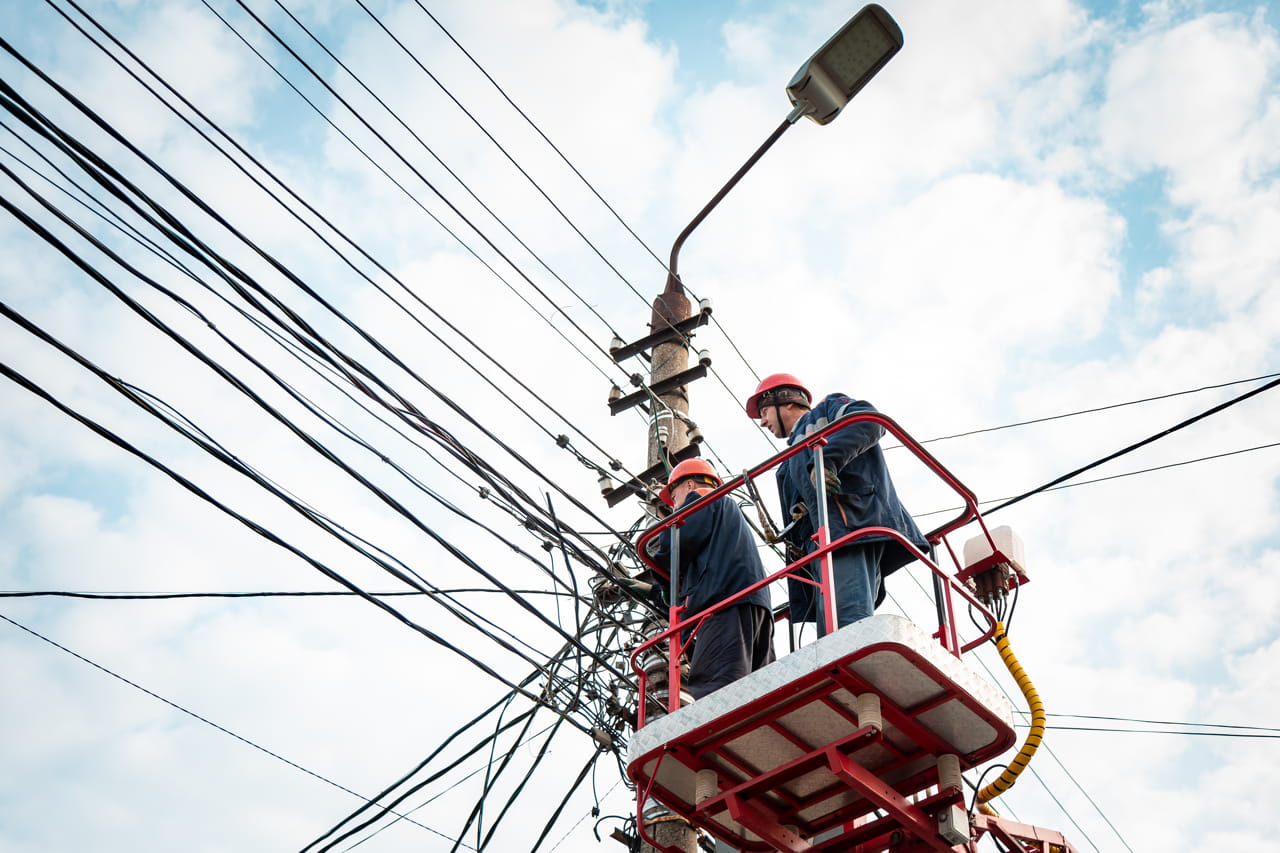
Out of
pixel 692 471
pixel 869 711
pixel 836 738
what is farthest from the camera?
pixel 692 471

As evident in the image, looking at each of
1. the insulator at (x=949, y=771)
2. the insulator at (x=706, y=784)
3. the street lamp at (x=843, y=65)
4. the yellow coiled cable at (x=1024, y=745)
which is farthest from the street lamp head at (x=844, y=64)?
the insulator at (x=706, y=784)

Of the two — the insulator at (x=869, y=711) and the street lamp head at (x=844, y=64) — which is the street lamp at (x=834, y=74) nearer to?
the street lamp head at (x=844, y=64)

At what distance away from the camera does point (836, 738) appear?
5.71m

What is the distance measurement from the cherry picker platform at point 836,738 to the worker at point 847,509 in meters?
0.22

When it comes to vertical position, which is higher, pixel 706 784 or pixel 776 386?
pixel 776 386

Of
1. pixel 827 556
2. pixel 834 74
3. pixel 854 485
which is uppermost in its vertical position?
pixel 834 74

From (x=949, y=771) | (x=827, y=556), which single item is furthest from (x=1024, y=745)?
(x=827, y=556)

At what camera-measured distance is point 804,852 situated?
6.13 meters

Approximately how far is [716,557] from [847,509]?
0.87 meters

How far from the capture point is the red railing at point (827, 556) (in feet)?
18.3

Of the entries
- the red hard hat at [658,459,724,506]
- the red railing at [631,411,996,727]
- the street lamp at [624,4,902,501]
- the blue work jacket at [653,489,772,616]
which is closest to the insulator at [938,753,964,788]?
the red railing at [631,411,996,727]

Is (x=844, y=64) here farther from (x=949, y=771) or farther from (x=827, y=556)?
(x=949, y=771)

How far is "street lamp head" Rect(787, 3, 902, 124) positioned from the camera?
24.6 ft

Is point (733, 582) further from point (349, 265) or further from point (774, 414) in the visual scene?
point (349, 265)
